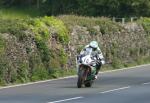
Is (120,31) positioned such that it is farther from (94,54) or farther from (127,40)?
(94,54)

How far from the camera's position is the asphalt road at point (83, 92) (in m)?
17.8

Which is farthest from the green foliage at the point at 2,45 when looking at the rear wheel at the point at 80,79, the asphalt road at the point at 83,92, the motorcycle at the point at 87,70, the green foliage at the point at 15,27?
the rear wheel at the point at 80,79

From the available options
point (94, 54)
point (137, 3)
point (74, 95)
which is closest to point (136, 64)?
point (94, 54)

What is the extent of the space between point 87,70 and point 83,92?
6.85ft

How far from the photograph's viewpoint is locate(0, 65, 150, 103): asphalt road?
17812 mm

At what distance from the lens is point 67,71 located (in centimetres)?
2872

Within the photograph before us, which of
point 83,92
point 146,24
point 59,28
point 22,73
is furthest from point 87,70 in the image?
point 146,24

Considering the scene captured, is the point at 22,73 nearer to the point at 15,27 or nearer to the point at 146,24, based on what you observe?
the point at 15,27

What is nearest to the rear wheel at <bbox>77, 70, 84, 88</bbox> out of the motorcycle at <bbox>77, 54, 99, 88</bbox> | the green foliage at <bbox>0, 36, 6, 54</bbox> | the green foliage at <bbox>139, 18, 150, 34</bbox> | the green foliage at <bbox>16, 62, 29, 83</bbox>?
the motorcycle at <bbox>77, 54, 99, 88</bbox>

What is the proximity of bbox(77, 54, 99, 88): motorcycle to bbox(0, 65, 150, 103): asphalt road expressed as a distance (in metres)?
0.29

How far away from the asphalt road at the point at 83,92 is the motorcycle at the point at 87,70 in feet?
0.94

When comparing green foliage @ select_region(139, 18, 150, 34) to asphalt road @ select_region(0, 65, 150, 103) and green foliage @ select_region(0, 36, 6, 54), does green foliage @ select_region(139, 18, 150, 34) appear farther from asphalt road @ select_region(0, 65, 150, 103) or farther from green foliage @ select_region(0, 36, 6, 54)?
green foliage @ select_region(0, 36, 6, 54)

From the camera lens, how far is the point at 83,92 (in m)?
20.2

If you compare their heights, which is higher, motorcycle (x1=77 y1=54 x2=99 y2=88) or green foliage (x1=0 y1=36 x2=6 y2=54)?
green foliage (x1=0 y1=36 x2=6 y2=54)
